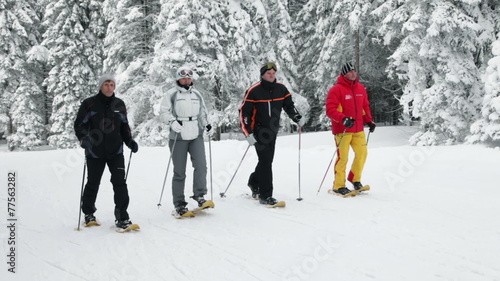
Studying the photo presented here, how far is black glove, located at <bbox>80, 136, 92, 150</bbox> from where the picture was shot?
4945mm

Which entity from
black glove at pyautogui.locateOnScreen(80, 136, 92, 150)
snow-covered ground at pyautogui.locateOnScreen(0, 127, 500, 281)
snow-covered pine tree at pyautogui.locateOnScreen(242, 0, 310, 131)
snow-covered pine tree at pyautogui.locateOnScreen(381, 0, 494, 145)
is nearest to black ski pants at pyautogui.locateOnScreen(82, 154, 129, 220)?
black glove at pyautogui.locateOnScreen(80, 136, 92, 150)

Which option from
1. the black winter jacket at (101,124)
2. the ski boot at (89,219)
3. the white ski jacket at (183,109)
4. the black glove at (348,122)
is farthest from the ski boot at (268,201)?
the ski boot at (89,219)

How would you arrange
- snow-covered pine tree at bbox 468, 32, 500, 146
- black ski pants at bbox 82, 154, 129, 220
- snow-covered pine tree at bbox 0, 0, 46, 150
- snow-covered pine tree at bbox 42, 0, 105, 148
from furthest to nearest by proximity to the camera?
snow-covered pine tree at bbox 42, 0, 105, 148, snow-covered pine tree at bbox 0, 0, 46, 150, snow-covered pine tree at bbox 468, 32, 500, 146, black ski pants at bbox 82, 154, 129, 220

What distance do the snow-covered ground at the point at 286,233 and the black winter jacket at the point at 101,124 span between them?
101cm

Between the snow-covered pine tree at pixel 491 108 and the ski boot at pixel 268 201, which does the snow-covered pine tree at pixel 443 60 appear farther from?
the ski boot at pixel 268 201

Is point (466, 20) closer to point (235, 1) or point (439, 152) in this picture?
point (439, 152)

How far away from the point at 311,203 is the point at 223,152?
21.2ft

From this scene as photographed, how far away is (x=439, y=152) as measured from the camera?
9922 mm

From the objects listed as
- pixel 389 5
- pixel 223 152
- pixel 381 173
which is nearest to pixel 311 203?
pixel 381 173

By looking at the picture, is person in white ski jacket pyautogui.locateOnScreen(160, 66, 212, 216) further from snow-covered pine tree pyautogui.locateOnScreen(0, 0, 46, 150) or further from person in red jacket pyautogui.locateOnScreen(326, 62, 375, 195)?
snow-covered pine tree pyautogui.locateOnScreen(0, 0, 46, 150)

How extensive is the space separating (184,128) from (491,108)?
30.4ft

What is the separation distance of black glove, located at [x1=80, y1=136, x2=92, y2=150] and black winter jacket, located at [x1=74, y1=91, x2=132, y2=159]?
0.03m

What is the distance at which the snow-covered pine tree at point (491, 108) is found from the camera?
1060 centimetres

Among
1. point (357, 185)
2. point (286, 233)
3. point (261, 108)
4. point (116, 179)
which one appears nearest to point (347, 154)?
point (357, 185)
